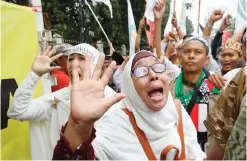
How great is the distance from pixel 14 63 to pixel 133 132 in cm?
112

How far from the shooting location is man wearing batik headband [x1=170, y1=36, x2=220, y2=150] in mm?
2807

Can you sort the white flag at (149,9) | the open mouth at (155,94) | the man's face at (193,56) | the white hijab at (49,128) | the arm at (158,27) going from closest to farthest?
the open mouth at (155,94) → the white hijab at (49,128) → the man's face at (193,56) → the arm at (158,27) → the white flag at (149,9)

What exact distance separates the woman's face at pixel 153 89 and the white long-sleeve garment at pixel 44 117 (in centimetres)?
71

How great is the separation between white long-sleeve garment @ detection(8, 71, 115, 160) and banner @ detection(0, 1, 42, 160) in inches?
4.0

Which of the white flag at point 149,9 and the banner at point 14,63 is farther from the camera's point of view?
the white flag at point 149,9

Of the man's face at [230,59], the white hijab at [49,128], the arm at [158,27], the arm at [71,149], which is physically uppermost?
the arm at [158,27]

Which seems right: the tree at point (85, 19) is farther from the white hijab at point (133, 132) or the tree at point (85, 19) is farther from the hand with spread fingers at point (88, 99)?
the hand with spread fingers at point (88, 99)

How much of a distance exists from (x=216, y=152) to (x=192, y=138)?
0.70 meters

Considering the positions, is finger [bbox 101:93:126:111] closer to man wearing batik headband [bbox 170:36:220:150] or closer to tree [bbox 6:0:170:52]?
man wearing batik headband [bbox 170:36:220:150]

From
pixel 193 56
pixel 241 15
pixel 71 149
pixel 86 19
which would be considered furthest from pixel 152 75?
pixel 86 19

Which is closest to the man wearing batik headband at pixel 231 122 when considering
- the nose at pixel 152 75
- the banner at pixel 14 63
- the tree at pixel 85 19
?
the nose at pixel 152 75

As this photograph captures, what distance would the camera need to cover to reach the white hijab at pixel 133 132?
6.44 ft

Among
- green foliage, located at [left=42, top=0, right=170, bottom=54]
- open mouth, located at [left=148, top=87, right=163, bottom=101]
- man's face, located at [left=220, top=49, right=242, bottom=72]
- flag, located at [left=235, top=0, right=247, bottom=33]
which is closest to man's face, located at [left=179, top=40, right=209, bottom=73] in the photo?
man's face, located at [left=220, top=49, right=242, bottom=72]

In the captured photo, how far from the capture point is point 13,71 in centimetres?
251
